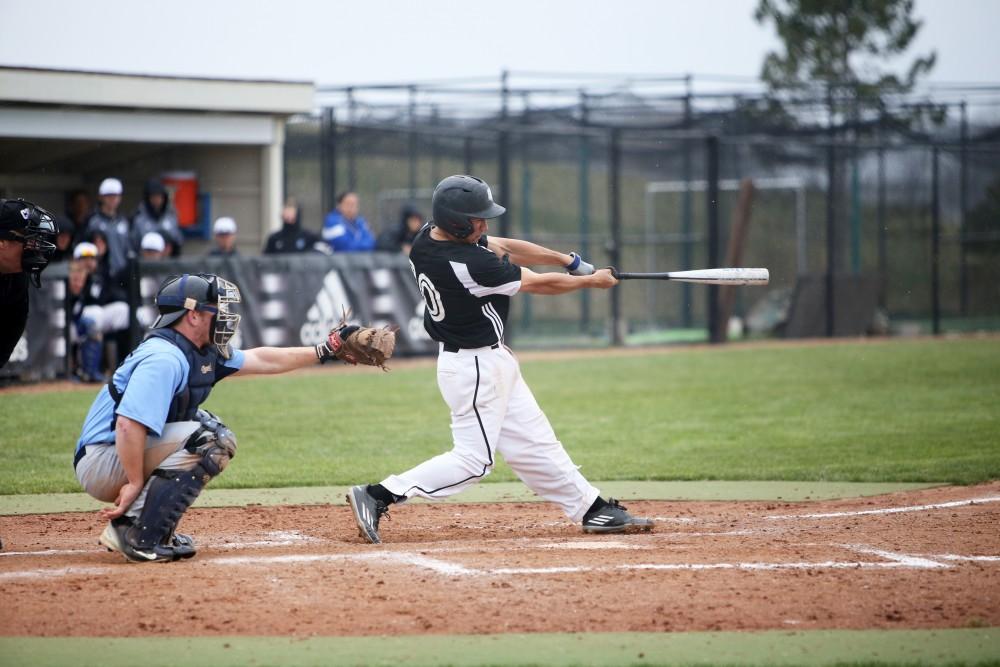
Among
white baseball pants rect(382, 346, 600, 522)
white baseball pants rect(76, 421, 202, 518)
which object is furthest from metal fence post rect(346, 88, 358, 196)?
white baseball pants rect(76, 421, 202, 518)

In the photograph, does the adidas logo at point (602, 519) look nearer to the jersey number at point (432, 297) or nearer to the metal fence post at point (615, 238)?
the jersey number at point (432, 297)

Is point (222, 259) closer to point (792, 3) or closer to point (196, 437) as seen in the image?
point (196, 437)

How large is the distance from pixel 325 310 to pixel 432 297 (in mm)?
9936

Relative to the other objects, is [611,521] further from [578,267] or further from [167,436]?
[167,436]

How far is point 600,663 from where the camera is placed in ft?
14.3

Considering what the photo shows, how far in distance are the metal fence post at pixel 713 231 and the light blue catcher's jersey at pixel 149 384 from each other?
50.8 ft

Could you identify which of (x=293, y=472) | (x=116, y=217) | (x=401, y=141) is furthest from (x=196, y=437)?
(x=401, y=141)

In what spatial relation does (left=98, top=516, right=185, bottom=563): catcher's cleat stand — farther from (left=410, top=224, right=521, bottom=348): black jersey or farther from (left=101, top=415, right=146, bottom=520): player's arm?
(left=410, top=224, right=521, bottom=348): black jersey

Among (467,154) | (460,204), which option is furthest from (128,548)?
(467,154)

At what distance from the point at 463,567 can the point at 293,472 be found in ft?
11.9

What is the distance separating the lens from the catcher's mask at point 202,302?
19.0ft

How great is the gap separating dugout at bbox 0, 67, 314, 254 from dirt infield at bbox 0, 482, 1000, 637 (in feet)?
32.4

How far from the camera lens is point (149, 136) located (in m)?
17.0

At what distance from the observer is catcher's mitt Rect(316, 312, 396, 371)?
6.28m
